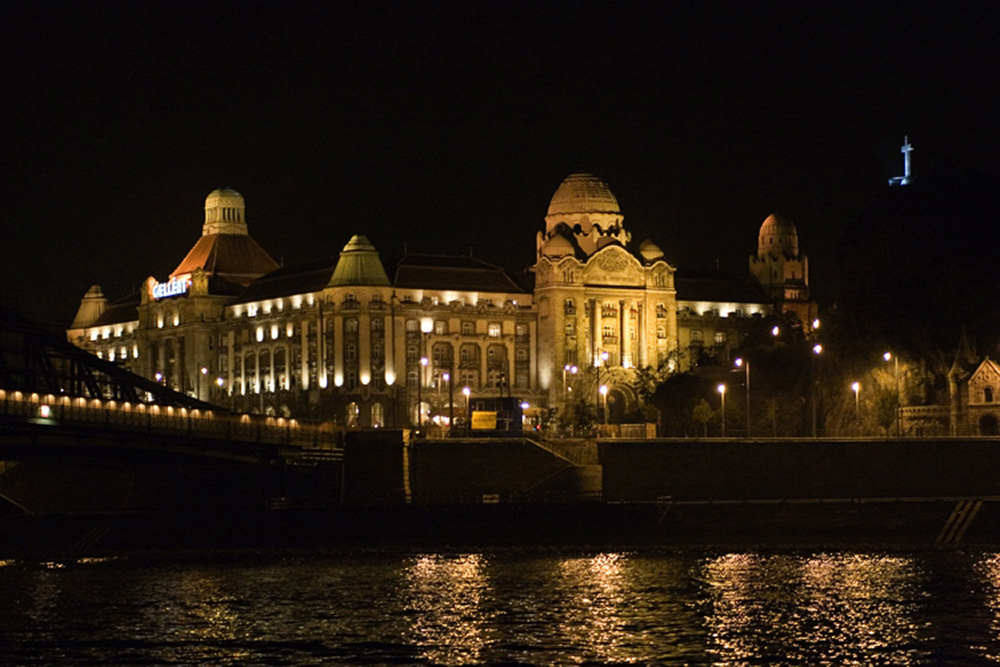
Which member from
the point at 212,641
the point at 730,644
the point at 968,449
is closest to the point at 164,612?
the point at 212,641

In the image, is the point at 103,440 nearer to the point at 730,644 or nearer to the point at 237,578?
the point at 237,578

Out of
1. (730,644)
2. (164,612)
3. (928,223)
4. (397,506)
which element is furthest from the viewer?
(928,223)

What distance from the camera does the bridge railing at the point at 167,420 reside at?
111 m

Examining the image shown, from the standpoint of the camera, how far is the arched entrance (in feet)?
502

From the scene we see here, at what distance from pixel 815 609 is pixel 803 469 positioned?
50512mm

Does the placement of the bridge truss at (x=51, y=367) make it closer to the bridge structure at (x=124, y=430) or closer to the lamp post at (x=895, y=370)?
the bridge structure at (x=124, y=430)

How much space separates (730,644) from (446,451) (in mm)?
63382

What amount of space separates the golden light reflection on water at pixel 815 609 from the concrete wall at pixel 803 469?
25728 millimetres

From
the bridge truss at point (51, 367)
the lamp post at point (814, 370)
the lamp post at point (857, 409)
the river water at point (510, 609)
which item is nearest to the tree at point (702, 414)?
the lamp post at point (814, 370)

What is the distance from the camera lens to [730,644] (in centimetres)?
8181

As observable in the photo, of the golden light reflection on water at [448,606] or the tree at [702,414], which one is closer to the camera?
the golden light reflection on water at [448,606]

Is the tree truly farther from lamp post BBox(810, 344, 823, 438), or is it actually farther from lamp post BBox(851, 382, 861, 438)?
lamp post BBox(851, 382, 861, 438)

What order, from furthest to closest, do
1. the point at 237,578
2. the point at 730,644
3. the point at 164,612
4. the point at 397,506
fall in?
1. the point at 397,506
2. the point at 237,578
3. the point at 164,612
4. the point at 730,644

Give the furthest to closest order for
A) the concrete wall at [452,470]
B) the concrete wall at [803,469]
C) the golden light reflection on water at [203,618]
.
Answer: the concrete wall at [803,469]
the concrete wall at [452,470]
the golden light reflection on water at [203,618]
